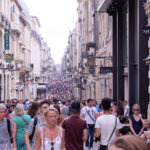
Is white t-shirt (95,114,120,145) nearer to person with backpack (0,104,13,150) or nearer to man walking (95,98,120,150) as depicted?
man walking (95,98,120,150)

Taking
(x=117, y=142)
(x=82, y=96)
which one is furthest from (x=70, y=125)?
(x=82, y=96)

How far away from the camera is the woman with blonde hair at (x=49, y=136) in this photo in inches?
209

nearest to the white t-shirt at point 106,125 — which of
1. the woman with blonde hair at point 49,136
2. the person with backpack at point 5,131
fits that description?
the woman with blonde hair at point 49,136

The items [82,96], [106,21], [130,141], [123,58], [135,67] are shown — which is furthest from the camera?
[82,96]

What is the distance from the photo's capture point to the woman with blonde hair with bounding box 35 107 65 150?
5.30 m

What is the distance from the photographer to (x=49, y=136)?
5.35 meters

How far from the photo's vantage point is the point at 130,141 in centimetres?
191

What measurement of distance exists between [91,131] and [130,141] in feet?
33.2

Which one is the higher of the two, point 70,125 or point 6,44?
point 6,44

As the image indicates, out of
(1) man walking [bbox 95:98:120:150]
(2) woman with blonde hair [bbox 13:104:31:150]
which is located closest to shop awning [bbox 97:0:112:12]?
(2) woman with blonde hair [bbox 13:104:31:150]

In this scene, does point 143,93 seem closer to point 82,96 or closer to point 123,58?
point 123,58

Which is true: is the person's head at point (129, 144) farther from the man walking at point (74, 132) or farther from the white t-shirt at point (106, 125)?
the man walking at point (74, 132)

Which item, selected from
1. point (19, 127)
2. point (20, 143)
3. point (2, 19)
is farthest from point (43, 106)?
point (2, 19)

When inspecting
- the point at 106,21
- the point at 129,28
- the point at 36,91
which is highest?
the point at 106,21
